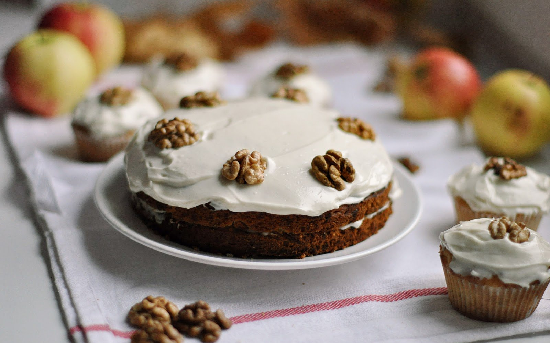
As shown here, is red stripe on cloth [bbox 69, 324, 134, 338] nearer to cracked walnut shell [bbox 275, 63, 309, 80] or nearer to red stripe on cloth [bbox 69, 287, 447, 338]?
red stripe on cloth [bbox 69, 287, 447, 338]

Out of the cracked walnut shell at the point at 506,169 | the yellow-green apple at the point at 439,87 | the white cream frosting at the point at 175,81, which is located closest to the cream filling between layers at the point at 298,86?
the white cream frosting at the point at 175,81

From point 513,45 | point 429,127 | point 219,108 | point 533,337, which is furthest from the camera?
point 513,45

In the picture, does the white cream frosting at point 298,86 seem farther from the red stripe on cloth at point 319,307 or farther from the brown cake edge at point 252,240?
the red stripe on cloth at point 319,307

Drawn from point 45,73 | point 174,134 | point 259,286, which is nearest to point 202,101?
point 174,134

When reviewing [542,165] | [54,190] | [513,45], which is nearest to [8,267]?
[54,190]

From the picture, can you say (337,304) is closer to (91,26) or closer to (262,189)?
(262,189)

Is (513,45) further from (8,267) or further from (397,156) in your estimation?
(8,267)

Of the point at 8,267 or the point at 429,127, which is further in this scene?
the point at 429,127

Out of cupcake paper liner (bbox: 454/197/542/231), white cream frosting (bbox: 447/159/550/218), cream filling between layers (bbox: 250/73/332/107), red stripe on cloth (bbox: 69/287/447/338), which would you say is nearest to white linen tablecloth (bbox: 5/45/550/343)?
red stripe on cloth (bbox: 69/287/447/338)
